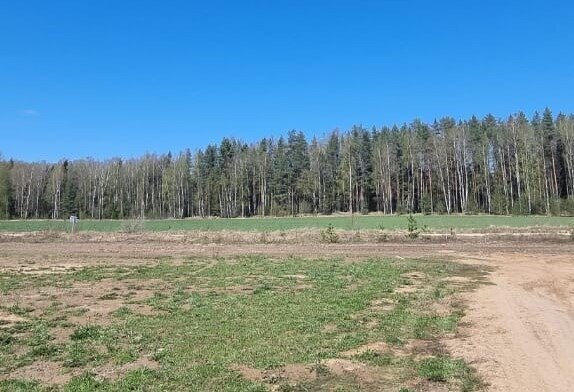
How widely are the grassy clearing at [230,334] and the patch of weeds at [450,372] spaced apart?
29 millimetres

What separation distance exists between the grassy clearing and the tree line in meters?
71.7

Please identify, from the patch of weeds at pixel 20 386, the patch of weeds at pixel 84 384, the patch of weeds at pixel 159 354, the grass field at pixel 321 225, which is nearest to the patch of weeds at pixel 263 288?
the patch of weeds at pixel 159 354

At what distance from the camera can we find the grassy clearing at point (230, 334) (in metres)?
7.12

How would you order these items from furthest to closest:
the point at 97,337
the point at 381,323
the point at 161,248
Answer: the point at 161,248, the point at 381,323, the point at 97,337

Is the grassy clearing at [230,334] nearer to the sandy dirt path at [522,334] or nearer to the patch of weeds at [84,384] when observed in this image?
the patch of weeds at [84,384]

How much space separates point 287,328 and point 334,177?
97.6 m

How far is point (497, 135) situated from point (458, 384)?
93737mm

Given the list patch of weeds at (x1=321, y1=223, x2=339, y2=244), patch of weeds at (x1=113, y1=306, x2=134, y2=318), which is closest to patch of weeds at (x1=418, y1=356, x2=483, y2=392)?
patch of weeds at (x1=113, y1=306, x2=134, y2=318)

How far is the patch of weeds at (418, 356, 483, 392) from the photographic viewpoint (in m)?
6.94

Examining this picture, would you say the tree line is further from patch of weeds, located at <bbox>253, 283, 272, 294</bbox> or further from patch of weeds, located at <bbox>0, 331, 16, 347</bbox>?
patch of weeds, located at <bbox>0, 331, 16, 347</bbox>

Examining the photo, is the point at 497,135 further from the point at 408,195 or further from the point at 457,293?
the point at 457,293

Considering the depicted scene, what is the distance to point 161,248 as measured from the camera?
3531 cm

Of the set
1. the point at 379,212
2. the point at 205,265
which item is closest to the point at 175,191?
the point at 379,212

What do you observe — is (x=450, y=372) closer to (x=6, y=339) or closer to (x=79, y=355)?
(x=79, y=355)
